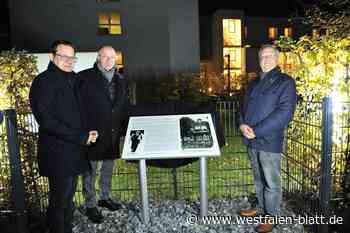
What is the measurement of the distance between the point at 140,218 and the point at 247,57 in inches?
1004

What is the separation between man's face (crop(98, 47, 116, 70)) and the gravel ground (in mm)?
2169

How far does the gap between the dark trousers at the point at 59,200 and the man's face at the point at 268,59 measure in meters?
2.65

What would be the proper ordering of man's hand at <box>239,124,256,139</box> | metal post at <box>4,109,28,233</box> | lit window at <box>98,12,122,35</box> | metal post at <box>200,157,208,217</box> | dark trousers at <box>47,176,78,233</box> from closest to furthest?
dark trousers at <box>47,176,78,233</box>
metal post at <box>4,109,28,233</box>
man's hand at <box>239,124,256,139</box>
metal post at <box>200,157,208,217</box>
lit window at <box>98,12,122,35</box>

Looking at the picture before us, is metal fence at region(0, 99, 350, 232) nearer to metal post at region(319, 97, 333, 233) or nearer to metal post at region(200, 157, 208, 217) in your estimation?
metal post at region(319, 97, 333, 233)

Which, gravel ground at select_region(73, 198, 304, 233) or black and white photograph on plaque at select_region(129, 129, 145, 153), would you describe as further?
gravel ground at select_region(73, 198, 304, 233)

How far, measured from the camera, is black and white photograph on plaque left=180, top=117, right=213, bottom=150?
408 centimetres

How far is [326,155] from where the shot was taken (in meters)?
3.90

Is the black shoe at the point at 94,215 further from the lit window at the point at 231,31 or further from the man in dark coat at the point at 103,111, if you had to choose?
the lit window at the point at 231,31

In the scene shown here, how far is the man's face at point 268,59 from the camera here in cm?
397

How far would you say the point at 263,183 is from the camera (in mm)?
4434

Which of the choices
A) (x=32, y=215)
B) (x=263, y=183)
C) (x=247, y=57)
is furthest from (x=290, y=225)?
(x=247, y=57)

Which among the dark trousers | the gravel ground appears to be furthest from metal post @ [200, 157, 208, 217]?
the dark trousers

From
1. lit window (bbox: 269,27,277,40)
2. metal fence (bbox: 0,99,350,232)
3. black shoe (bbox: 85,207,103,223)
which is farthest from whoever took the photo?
lit window (bbox: 269,27,277,40)

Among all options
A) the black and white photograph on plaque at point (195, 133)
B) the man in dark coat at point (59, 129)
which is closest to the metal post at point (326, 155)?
the black and white photograph on plaque at point (195, 133)
